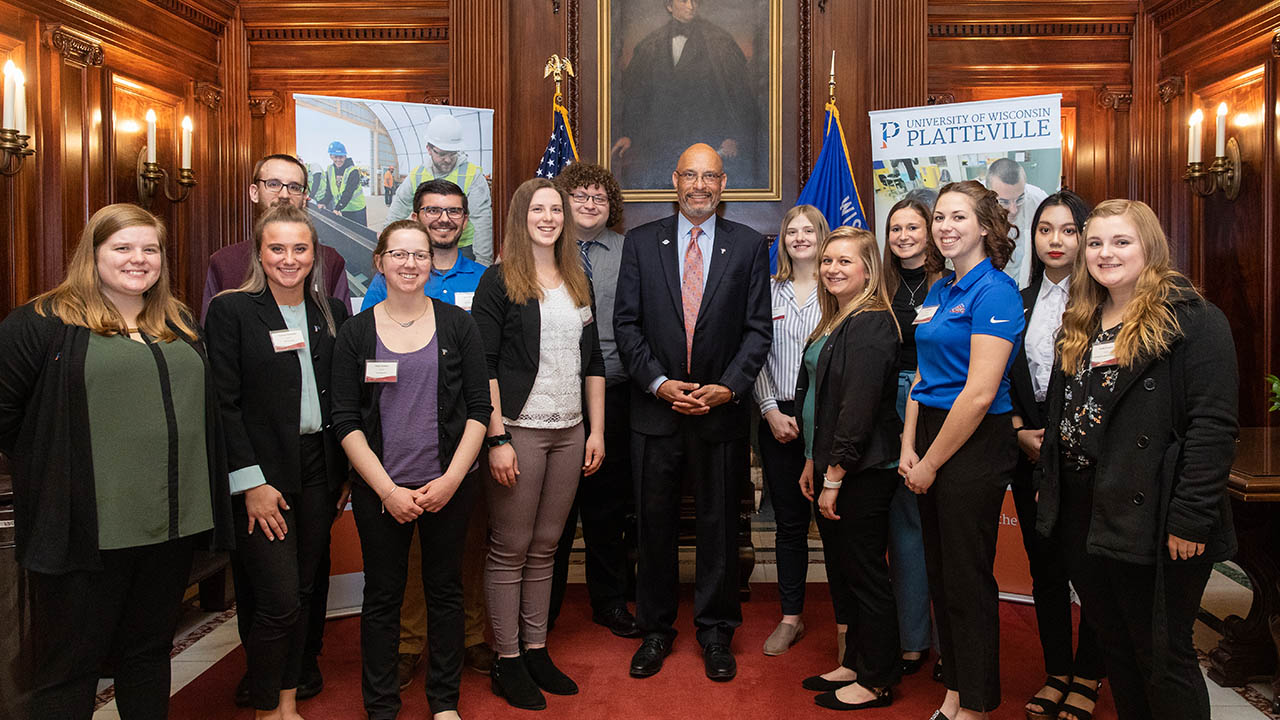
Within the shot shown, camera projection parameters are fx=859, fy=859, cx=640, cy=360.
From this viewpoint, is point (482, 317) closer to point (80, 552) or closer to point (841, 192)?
point (80, 552)

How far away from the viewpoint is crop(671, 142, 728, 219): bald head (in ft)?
10.4

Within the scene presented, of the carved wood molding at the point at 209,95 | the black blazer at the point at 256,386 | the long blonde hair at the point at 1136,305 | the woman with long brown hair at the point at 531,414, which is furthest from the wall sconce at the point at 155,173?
the long blonde hair at the point at 1136,305

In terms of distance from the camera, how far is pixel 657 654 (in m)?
3.13

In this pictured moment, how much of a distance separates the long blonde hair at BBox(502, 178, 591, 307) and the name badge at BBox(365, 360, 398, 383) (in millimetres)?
502

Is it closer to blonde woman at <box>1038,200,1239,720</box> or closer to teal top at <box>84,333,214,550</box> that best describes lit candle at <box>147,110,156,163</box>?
teal top at <box>84,333,214,550</box>

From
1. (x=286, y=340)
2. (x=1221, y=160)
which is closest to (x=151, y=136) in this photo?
(x=286, y=340)

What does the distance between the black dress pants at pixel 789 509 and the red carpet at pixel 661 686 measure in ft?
0.74

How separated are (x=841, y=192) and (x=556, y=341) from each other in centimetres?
244

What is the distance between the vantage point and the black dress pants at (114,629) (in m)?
2.09

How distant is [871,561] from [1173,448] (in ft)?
3.41

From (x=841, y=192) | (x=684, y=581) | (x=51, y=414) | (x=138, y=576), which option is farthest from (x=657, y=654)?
(x=841, y=192)

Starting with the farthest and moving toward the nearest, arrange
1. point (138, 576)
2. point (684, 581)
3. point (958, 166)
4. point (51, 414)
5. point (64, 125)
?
point (958, 166)
point (684, 581)
point (64, 125)
point (138, 576)
point (51, 414)

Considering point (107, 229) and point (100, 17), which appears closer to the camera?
point (107, 229)

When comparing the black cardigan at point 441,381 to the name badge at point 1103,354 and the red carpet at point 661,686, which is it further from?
the name badge at point 1103,354
